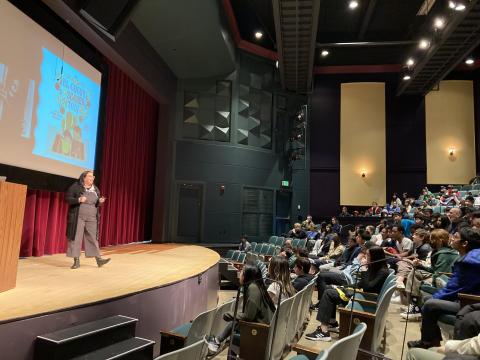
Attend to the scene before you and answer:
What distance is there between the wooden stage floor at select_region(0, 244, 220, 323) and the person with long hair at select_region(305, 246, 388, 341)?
1.39 meters

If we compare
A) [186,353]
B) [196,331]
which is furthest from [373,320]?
[186,353]

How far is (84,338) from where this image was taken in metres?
2.41

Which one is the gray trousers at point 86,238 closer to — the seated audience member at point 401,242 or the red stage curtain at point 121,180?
the red stage curtain at point 121,180

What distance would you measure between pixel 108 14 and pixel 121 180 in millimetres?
3702

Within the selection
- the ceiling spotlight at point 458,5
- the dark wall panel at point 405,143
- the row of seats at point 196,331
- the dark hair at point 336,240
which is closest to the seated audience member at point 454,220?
the dark hair at point 336,240

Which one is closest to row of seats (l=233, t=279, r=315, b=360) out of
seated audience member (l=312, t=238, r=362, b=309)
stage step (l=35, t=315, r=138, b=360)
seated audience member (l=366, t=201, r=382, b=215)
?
stage step (l=35, t=315, r=138, b=360)

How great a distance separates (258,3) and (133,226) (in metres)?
7.39

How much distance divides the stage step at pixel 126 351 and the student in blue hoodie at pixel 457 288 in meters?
2.18

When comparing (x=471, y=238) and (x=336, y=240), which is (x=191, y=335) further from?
(x=336, y=240)

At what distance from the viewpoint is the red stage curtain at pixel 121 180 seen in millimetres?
5965

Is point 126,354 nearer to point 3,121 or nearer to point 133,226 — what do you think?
point 3,121

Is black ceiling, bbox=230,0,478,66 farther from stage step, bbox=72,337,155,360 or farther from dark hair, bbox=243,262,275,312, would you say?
stage step, bbox=72,337,155,360

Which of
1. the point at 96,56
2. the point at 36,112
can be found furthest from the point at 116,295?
the point at 96,56

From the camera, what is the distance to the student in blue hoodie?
10.2 ft
